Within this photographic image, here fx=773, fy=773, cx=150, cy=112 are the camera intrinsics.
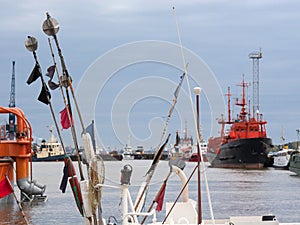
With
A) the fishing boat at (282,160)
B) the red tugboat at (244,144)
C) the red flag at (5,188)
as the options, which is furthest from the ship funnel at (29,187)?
the fishing boat at (282,160)

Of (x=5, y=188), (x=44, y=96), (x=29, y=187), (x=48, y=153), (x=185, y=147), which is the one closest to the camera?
(x=44, y=96)

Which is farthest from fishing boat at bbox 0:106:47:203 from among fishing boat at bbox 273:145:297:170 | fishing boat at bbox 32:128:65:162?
fishing boat at bbox 32:128:65:162

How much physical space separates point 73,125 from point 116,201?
3686 cm

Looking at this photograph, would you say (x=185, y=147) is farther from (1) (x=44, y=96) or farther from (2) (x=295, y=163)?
(2) (x=295, y=163)

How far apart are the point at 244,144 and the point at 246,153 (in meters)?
3.03

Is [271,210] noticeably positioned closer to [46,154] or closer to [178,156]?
[178,156]

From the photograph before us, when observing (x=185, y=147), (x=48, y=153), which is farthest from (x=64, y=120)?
(x=48, y=153)

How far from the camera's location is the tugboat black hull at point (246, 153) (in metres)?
117

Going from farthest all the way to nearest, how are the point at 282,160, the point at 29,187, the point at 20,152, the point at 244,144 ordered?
the point at 282,160 < the point at 244,144 < the point at 29,187 < the point at 20,152

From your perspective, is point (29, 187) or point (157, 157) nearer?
point (157, 157)

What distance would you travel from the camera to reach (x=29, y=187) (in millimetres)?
48594

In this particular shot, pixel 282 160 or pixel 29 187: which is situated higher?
pixel 29 187

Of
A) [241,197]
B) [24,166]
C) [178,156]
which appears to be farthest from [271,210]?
[178,156]

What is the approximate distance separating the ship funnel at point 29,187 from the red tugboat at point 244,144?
2436 inches
